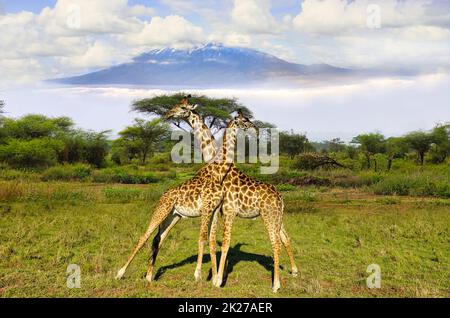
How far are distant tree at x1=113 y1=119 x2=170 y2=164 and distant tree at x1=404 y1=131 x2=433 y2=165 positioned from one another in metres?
19.5

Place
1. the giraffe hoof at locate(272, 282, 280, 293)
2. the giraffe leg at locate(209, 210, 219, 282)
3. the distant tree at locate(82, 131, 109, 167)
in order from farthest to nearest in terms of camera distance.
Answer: the distant tree at locate(82, 131, 109, 167)
the giraffe leg at locate(209, 210, 219, 282)
the giraffe hoof at locate(272, 282, 280, 293)

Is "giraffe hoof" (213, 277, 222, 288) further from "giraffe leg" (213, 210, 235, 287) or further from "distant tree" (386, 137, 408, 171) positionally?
"distant tree" (386, 137, 408, 171)

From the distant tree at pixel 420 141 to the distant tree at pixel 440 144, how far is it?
366mm

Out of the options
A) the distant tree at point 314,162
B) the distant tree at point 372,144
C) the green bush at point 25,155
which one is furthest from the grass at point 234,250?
the distant tree at point 372,144

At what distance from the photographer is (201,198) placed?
27.6ft

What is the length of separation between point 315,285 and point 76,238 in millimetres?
6263

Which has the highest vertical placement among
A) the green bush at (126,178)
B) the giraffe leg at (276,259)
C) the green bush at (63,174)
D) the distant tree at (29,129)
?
the giraffe leg at (276,259)

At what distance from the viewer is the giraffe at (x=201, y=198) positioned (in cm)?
837

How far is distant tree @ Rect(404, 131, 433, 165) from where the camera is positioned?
129 ft

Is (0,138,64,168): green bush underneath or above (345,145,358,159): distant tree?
above

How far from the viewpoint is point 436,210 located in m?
17.3

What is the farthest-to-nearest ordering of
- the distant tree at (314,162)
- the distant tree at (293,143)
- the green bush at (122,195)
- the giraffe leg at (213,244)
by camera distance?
1. the distant tree at (293,143)
2. the distant tree at (314,162)
3. the green bush at (122,195)
4. the giraffe leg at (213,244)

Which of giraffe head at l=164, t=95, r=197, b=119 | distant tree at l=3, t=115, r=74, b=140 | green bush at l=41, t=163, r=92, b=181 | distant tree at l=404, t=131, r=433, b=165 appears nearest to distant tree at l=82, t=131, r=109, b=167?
distant tree at l=3, t=115, r=74, b=140

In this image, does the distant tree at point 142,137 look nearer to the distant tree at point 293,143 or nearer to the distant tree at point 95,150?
the distant tree at point 95,150
